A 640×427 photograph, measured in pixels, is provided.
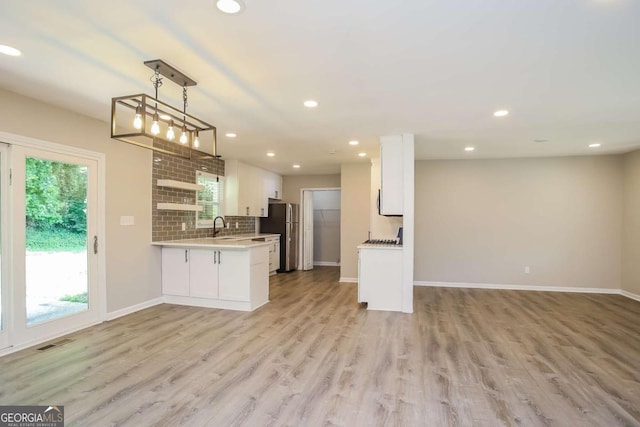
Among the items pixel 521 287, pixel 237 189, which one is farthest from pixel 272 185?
pixel 521 287

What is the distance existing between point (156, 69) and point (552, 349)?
14.2 feet

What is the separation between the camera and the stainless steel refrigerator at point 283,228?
7.62 m

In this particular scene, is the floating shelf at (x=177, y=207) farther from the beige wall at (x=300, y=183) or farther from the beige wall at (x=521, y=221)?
the beige wall at (x=521, y=221)

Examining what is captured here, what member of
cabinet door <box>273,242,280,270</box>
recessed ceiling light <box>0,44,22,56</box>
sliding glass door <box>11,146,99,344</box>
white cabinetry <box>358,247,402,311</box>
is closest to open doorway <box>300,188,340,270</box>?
cabinet door <box>273,242,280,270</box>

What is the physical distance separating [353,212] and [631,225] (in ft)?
15.2

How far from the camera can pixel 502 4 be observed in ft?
5.63

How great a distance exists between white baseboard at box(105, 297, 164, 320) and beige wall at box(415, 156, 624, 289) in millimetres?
4540

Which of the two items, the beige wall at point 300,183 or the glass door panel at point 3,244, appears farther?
the beige wall at point 300,183

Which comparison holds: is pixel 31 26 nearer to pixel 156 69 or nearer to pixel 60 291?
pixel 156 69

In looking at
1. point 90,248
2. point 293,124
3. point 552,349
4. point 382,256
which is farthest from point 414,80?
point 90,248

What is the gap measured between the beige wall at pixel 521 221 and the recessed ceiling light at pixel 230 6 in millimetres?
5110

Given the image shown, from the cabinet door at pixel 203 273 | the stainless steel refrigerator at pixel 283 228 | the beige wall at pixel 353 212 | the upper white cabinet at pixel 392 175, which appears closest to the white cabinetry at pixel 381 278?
the upper white cabinet at pixel 392 175

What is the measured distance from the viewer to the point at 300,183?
839cm

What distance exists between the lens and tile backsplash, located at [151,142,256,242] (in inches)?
186
